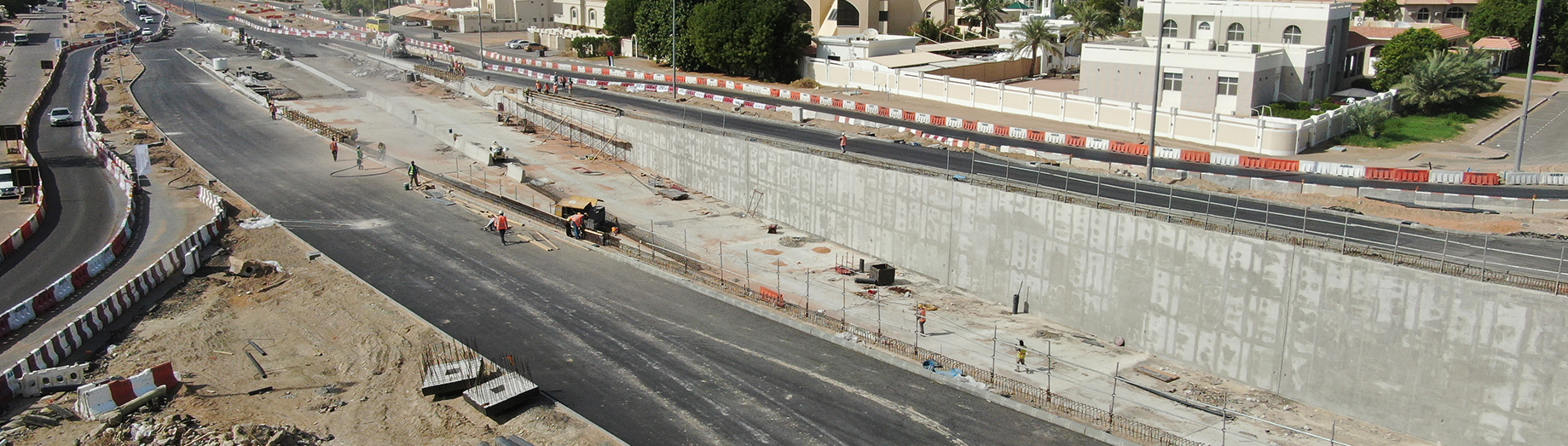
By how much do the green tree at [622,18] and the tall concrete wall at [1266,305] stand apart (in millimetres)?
65845

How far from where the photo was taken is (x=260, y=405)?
28.4 meters

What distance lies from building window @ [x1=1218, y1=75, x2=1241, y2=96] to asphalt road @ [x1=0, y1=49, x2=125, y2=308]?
2186 inches

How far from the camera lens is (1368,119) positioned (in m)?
57.0

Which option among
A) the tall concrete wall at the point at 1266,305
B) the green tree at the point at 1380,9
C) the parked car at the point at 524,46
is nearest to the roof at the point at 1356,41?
the green tree at the point at 1380,9

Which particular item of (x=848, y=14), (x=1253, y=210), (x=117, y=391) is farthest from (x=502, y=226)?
(x=848, y=14)

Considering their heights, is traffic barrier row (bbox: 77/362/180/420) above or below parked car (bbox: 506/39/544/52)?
below

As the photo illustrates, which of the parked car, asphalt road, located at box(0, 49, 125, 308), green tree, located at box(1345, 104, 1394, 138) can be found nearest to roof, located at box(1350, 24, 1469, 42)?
green tree, located at box(1345, 104, 1394, 138)

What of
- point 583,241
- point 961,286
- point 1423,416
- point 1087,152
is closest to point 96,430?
point 583,241

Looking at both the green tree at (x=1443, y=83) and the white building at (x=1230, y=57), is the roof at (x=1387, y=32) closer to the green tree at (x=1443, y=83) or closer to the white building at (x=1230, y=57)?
the white building at (x=1230, y=57)

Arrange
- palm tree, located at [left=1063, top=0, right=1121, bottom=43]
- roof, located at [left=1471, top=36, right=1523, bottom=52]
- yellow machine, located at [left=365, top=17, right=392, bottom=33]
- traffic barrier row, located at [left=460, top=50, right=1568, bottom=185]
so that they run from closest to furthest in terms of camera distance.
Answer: traffic barrier row, located at [left=460, top=50, right=1568, bottom=185] < palm tree, located at [left=1063, top=0, right=1121, bottom=43] < roof, located at [left=1471, top=36, right=1523, bottom=52] < yellow machine, located at [left=365, top=17, right=392, bottom=33]

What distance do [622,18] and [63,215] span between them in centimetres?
6430

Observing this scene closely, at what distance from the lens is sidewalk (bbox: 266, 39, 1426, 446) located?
28.9 m

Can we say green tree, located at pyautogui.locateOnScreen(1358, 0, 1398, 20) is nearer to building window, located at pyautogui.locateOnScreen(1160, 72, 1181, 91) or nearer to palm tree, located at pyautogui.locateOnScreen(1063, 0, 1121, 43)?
palm tree, located at pyautogui.locateOnScreen(1063, 0, 1121, 43)

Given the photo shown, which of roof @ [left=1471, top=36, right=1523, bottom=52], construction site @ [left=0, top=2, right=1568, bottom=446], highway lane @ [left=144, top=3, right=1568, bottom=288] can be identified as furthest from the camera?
roof @ [left=1471, top=36, right=1523, bottom=52]
